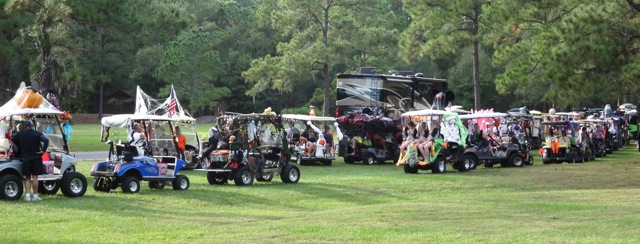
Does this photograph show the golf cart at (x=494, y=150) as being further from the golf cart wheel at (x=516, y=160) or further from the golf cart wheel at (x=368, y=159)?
the golf cart wheel at (x=368, y=159)

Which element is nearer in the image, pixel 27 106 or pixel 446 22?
pixel 27 106

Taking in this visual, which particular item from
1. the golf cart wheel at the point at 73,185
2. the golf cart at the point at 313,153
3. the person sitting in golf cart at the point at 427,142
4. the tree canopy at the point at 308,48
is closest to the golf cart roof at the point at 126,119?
the tree canopy at the point at 308,48

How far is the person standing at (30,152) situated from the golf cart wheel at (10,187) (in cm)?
20

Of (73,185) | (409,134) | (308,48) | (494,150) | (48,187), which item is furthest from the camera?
(308,48)

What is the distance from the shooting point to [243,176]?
74.5 ft

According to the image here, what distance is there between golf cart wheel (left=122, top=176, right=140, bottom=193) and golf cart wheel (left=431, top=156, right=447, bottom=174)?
9.97 meters

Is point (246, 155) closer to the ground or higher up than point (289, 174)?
higher up

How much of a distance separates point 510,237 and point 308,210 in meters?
5.66

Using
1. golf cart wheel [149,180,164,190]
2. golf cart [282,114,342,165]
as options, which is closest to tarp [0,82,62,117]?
golf cart wheel [149,180,164,190]

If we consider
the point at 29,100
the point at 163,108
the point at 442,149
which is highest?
the point at 163,108

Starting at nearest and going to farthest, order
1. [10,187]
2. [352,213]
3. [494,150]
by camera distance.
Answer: [352,213], [10,187], [494,150]

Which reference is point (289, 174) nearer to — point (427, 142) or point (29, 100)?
point (427, 142)

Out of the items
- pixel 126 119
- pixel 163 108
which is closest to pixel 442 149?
pixel 126 119

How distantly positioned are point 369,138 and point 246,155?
10.8 metres
